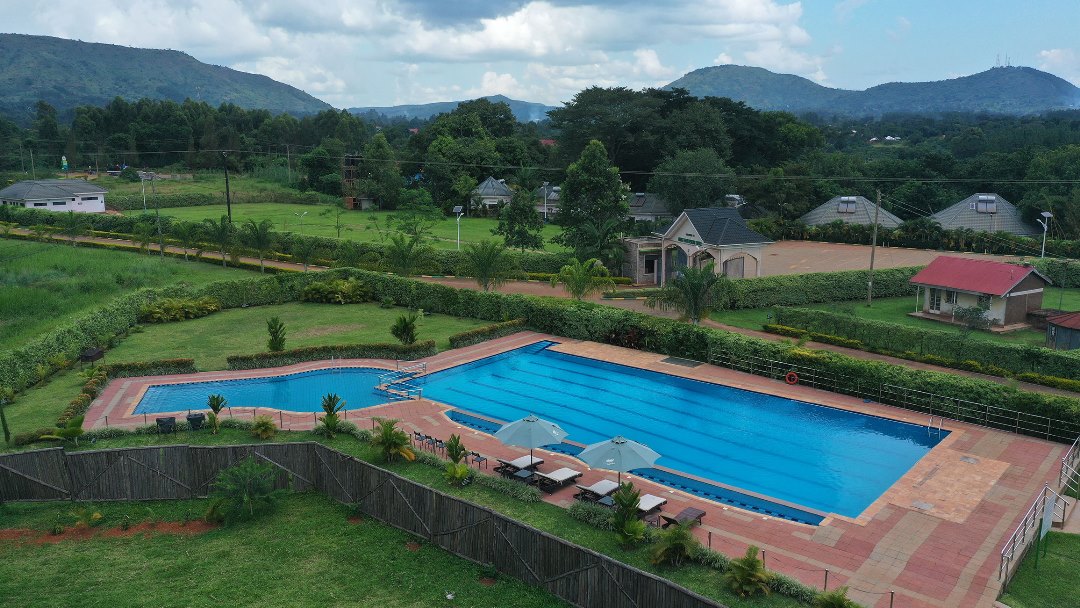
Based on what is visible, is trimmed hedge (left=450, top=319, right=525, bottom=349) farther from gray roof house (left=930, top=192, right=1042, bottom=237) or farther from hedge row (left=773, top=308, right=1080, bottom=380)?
gray roof house (left=930, top=192, right=1042, bottom=237)

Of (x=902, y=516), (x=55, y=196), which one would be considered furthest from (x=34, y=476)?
(x=55, y=196)

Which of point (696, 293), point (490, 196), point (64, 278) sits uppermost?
point (490, 196)

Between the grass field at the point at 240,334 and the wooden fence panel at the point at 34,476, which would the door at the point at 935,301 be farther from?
the wooden fence panel at the point at 34,476

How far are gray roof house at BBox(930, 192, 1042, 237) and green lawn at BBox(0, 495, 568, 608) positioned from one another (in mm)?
55596

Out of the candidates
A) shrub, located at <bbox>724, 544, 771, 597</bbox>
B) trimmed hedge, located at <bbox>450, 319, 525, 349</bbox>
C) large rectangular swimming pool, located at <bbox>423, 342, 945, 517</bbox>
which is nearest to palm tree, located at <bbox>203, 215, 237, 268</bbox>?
trimmed hedge, located at <bbox>450, 319, 525, 349</bbox>

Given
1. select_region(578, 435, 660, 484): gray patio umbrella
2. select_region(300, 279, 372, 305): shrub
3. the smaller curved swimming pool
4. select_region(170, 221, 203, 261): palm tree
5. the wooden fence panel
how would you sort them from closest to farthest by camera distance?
1. select_region(578, 435, 660, 484): gray patio umbrella
2. the wooden fence panel
3. the smaller curved swimming pool
4. select_region(300, 279, 372, 305): shrub
5. select_region(170, 221, 203, 261): palm tree

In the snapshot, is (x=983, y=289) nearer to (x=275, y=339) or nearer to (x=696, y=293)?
(x=696, y=293)

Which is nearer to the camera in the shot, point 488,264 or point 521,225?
point 488,264

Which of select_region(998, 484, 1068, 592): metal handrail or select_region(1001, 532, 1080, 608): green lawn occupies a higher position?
select_region(998, 484, 1068, 592): metal handrail

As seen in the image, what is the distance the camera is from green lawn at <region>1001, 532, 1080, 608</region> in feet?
43.7

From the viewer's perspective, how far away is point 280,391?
2677 cm

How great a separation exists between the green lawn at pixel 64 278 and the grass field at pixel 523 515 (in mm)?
11516

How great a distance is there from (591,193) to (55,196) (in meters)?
52.1

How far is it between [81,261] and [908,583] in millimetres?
46998
